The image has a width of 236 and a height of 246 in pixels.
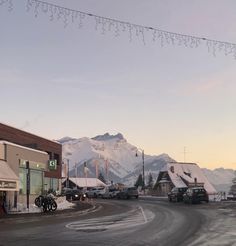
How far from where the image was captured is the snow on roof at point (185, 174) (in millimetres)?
110750

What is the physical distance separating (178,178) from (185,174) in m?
A: 4.37

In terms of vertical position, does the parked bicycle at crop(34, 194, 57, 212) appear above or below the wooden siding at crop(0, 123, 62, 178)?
below

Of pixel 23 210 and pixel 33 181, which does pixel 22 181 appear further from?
pixel 23 210

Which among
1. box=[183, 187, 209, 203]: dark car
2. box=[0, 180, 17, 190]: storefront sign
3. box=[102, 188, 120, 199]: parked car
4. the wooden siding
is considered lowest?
box=[183, 187, 209, 203]: dark car

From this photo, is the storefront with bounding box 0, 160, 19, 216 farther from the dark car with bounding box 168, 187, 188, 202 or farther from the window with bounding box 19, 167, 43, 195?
the dark car with bounding box 168, 187, 188, 202

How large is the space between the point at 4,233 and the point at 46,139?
57.7 meters

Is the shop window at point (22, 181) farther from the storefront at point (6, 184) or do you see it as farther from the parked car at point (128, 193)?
the parked car at point (128, 193)

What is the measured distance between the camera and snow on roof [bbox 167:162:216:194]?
363 ft

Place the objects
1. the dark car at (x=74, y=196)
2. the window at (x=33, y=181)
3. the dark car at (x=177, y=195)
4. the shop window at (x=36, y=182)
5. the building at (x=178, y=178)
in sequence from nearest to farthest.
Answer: the window at (x=33, y=181) → the shop window at (x=36, y=182) → the dark car at (x=177, y=195) → the dark car at (x=74, y=196) → the building at (x=178, y=178)

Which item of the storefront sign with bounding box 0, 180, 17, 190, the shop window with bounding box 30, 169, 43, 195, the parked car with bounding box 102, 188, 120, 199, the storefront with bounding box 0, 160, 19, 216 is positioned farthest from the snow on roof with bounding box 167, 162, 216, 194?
the storefront sign with bounding box 0, 180, 17, 190

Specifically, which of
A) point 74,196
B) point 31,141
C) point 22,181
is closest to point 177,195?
point 74,196

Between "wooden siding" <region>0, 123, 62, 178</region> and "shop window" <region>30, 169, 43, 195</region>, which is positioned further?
"wooden siding" <region>0, 123, 62, 178</region>

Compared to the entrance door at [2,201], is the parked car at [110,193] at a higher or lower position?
higher

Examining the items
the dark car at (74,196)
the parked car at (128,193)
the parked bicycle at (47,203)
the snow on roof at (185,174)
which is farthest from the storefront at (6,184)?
the snow on roof at (185,174)
